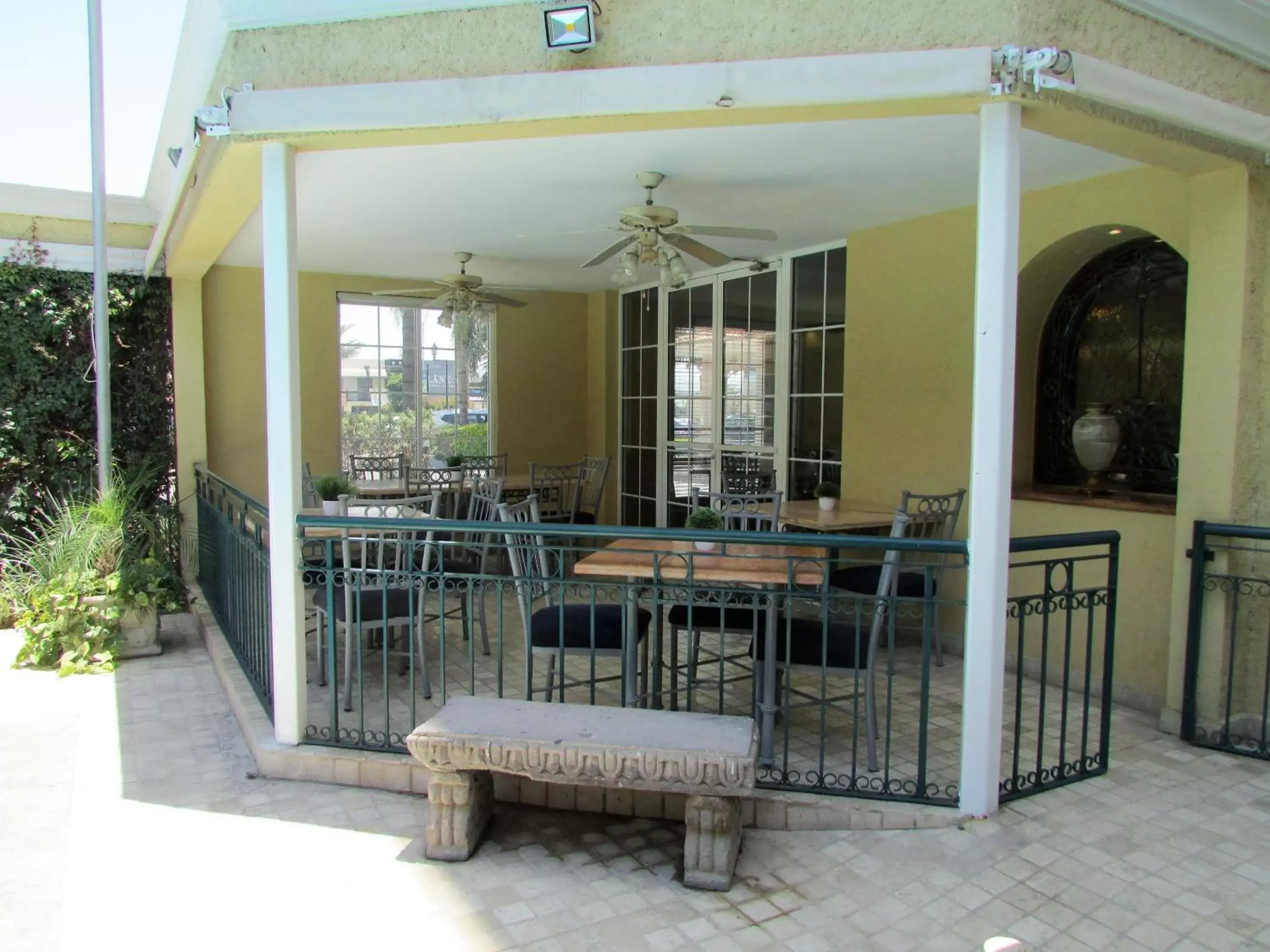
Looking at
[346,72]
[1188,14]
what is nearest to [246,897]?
[346,72]

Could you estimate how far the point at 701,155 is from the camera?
3.59m

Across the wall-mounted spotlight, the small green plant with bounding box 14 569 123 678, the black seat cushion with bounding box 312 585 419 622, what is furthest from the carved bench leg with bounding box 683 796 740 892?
the small green plant with bounding box 14 569 123 678

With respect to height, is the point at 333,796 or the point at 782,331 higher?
the point at 782,331

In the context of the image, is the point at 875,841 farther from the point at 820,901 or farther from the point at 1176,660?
the point at 1176,660

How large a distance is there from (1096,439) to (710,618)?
85.6 inches

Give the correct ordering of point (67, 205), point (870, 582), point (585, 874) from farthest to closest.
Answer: point (67, 205), point (870, 582), point (585, 874)

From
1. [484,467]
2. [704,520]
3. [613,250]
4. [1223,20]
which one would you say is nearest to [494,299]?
[484,467]

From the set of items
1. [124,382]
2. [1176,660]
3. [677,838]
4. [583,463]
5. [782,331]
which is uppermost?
[782,331]

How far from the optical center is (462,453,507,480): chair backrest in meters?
6.43

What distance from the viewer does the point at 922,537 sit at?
14.0ft

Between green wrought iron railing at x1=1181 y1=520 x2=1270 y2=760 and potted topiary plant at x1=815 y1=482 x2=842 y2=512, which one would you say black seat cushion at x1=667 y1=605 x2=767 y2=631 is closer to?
potted topiary plant at x1=815 y1=482 x2=842 y2=512

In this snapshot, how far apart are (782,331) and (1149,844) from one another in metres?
4.07

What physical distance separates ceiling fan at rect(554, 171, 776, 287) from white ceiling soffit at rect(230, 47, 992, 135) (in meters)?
1.20

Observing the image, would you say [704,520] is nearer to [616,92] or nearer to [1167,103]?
[616,92]
